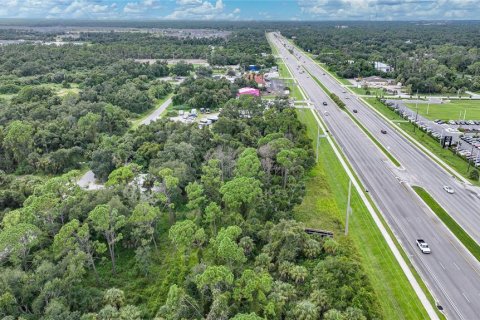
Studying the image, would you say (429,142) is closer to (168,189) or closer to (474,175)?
(474,175)

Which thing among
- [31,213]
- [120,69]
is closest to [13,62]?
[120,69]

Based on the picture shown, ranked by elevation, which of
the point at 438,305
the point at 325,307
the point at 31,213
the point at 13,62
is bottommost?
the point at 438,305

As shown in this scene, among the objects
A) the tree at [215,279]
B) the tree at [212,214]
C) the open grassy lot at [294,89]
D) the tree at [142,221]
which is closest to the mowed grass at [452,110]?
the open grassy lot at [294,89]

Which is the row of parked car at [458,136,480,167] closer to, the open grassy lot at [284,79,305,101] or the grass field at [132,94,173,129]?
the open grassy lot at [284,79,305,101]

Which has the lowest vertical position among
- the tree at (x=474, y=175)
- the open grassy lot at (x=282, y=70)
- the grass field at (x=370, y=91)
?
the tree at (x=474, y=175)

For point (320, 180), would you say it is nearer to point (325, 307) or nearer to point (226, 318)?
point (325, 307)

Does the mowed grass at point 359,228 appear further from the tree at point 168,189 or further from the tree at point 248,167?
the tree at point 168,189

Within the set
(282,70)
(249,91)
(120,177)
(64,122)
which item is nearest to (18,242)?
(120,177)
